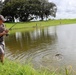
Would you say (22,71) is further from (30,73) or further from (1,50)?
(1,50)

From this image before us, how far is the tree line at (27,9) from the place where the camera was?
77188mm

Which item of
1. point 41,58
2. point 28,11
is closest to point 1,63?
point 41,58

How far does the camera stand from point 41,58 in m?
14.1

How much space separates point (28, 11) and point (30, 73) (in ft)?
231

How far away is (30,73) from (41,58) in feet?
21.4

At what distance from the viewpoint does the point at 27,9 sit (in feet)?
254

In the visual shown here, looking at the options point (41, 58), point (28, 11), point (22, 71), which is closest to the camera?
point (22, 71)

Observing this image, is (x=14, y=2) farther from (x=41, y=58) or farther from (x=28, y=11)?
(x=41, y=58)

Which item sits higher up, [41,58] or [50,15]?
[41,58]

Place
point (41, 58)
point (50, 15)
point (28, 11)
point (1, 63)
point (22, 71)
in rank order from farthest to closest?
point (50, 15) → point (28, 11) → point (41, 58) → point (1, 63) → point (22, 71)

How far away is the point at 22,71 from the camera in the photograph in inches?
297

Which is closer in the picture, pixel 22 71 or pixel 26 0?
pixel 22 71

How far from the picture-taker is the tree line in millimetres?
77188

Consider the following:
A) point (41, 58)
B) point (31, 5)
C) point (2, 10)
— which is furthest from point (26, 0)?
point (41, 58)
